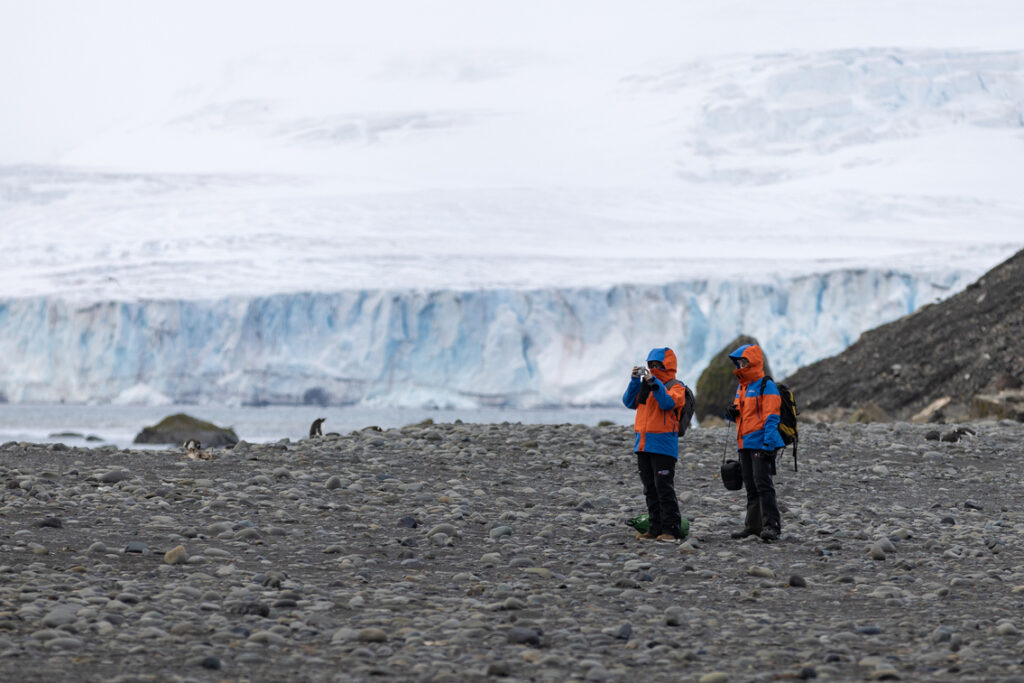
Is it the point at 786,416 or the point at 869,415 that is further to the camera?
the point at 869,415

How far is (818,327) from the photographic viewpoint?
38.2 meters

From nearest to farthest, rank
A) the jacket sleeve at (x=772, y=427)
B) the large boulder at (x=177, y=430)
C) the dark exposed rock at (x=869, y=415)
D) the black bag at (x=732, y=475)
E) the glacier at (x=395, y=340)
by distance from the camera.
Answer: the jacket sleeve at (x=772, y=427)
the black bag at (x=732, y=475)
the dark exposed rock at (x=869, y=415)
the large boulder at (x=177, y=430)
the glacier at (x=395, y=340)

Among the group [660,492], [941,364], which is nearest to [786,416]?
[660,492]

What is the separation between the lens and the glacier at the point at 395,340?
39.1m

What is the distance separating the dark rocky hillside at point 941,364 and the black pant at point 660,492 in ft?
35.5

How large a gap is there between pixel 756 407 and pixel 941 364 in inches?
553

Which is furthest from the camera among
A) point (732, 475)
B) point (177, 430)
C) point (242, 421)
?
point (242, 421)

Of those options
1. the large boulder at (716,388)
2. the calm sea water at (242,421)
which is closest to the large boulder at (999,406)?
the large boulder at (716,388)

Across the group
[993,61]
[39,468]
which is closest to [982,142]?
[993,61]

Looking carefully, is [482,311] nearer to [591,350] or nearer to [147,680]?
[591,350]

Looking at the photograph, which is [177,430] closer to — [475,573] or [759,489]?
[759,489]

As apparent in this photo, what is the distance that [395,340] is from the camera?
39.6 meters

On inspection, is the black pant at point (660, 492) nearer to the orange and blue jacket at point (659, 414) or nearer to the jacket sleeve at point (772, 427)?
the orange and blue jacket at point (659, 414)

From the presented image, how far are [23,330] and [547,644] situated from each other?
131ft
